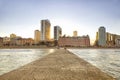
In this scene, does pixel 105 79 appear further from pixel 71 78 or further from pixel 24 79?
pixel 24 79

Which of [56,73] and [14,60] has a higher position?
[56,73]

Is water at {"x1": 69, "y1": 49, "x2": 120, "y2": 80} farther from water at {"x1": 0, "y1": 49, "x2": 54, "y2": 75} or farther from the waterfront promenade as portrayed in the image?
water at {"x1": 0, "y1": 49, "x2": 54, "y2": 75}

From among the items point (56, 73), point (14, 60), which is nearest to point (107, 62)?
point (14, 60)

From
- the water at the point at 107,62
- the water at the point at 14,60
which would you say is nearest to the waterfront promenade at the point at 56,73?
the water at the point at 107,62

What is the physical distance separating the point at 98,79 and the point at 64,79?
1.76m

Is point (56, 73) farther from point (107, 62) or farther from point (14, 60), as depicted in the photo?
point (14, 60)

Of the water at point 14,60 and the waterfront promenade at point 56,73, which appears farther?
the water at point 14,60

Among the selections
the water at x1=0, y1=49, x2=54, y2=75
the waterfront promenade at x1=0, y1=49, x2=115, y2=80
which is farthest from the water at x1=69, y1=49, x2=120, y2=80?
the water at x1=0, y1=49, x2=54, y2=75

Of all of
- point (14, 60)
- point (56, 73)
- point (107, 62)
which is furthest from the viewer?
point (14, 60)

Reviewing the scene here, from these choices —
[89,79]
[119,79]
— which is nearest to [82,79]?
[89,79]

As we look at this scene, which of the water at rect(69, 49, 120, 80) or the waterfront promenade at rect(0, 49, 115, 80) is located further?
the water at rect(69, 49, 120, 80)

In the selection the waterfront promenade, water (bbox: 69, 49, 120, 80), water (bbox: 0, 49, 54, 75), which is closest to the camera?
the waterfront promenade

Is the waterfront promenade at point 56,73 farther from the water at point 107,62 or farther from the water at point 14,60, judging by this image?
the water at point 14,60

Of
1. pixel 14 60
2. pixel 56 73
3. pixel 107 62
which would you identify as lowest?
pixel 107 62
